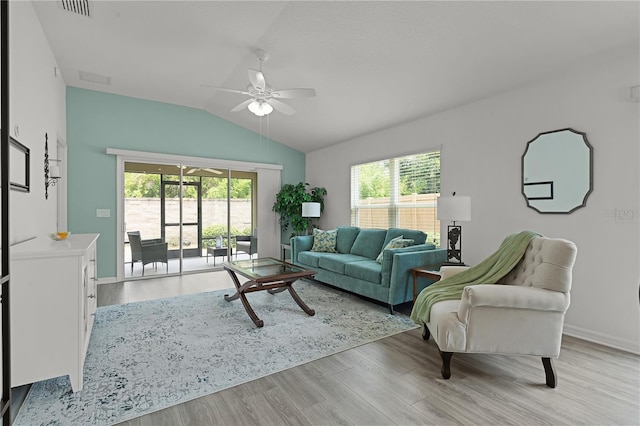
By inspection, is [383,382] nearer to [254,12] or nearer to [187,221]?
[254,12]

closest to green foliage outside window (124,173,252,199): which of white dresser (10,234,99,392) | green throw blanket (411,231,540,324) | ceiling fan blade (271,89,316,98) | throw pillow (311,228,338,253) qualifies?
throw pillow (311,228,338,253)

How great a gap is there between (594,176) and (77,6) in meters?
5.18

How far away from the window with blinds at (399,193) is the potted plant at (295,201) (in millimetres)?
995

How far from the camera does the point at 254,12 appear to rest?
313 centimetres

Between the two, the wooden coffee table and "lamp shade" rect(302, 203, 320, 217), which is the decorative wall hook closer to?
the wooden coffee table

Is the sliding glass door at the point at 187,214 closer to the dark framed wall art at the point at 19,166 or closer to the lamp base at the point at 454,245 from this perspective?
the dark framed wall art at the point at 19,166

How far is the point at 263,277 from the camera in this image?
132 inches

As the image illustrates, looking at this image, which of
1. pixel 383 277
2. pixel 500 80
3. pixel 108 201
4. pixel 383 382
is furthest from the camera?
pixel 108 201

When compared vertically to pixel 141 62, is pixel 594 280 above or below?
below

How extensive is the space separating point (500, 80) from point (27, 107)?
4570 millimetres

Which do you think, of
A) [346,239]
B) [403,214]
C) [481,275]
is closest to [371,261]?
[346,239]

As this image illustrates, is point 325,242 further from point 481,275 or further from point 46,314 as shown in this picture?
point 46,314

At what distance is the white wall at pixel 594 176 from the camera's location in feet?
9.02

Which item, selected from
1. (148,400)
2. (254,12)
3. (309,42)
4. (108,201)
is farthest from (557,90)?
(108,201)
